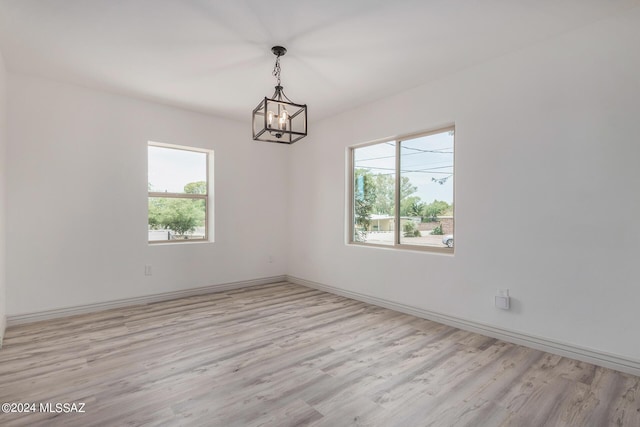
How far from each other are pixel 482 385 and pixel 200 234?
401 cm

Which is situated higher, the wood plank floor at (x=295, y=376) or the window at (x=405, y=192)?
the window at (x=405, y=192)

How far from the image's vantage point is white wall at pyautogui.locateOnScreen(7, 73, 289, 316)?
342 cm

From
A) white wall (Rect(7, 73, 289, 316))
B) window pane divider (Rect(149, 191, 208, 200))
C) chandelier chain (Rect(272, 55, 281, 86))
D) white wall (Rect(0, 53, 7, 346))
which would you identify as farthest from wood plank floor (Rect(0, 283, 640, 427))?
chandelier chain (Rect(272, 55, 281, 86))

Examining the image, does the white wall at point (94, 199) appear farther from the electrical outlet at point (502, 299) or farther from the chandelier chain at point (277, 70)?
the electrical outlet at point (502, 299)

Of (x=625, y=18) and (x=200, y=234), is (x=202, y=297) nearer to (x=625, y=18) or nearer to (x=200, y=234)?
(x=200, y=234)

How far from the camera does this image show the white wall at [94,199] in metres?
3.42

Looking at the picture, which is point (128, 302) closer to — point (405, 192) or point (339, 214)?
point (339, 214)

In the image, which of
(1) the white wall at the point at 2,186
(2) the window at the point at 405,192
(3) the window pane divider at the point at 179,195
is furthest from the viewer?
(3) the window pane divider at the point at 179,195

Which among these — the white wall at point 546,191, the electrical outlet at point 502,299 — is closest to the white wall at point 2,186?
the white wall at point 546,191

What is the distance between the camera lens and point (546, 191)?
276cm

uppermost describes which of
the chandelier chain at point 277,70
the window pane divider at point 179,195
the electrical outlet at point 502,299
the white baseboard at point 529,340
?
the chandelier chain at point 277,70

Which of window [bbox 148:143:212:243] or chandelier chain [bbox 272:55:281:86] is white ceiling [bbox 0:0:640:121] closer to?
chandelier chain [bbox 272:55:281:86]

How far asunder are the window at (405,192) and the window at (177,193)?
224cm

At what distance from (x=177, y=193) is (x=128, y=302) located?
5.08ft
